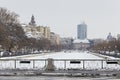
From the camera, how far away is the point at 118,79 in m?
25.1

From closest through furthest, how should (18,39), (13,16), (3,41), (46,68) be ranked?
(46,68)
(3,41)
(13,16)
(18,39)

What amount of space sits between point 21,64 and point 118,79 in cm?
1425

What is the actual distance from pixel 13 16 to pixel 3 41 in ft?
55.2

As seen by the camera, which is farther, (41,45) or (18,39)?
(41,45)

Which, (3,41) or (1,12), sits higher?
(1,12)

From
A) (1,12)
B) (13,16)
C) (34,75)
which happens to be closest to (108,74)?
Result: (34,75)

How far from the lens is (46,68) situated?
3166cm

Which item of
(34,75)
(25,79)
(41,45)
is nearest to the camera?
(25,79)

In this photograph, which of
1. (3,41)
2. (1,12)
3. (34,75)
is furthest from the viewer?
(1,12)

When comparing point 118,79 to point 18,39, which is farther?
point 18,39

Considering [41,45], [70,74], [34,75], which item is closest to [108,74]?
[70,74]

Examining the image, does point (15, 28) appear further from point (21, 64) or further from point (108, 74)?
point (108, 74)

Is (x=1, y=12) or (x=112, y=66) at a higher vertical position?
(x=1, y=12)

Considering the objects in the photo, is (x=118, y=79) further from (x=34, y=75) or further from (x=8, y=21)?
(x=8, y=21)
